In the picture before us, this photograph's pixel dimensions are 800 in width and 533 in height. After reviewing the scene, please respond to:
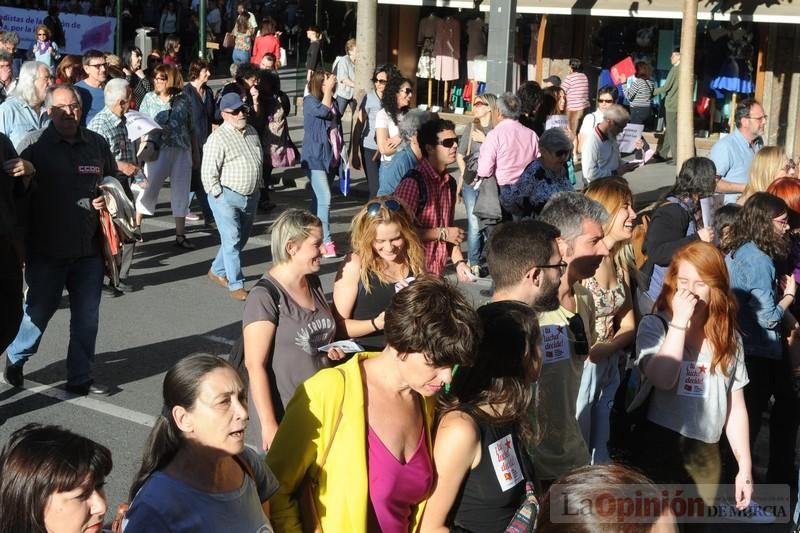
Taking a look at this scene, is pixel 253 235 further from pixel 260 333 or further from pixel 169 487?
pixel 169 487

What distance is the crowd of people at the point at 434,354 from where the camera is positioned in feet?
11.6

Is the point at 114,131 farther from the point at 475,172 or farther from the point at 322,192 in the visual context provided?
the point at 475,172

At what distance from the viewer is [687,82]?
53.0 feet

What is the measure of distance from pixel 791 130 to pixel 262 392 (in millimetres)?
16186

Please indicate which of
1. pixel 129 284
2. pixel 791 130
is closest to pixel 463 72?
pixel 791 130

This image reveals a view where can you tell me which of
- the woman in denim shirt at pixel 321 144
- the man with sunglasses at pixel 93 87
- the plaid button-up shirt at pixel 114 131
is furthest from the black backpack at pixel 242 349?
the man with sunglasses at pixel 93 87

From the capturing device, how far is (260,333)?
15.7 feet

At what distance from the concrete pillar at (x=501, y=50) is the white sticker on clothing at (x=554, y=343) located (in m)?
9.42

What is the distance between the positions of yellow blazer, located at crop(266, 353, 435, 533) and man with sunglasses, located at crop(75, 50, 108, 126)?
8328 mm

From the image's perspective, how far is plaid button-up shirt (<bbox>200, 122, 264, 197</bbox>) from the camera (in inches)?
386

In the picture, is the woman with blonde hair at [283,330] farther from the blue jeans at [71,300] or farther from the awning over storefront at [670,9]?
the awning over storefront at [670,9]

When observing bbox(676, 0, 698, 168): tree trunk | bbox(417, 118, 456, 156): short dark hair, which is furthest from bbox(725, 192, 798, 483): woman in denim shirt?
bbox(676, 0, 698, 168): tree trunk

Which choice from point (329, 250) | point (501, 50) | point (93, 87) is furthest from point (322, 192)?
point (501, 50)

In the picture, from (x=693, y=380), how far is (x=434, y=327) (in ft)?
6.27
